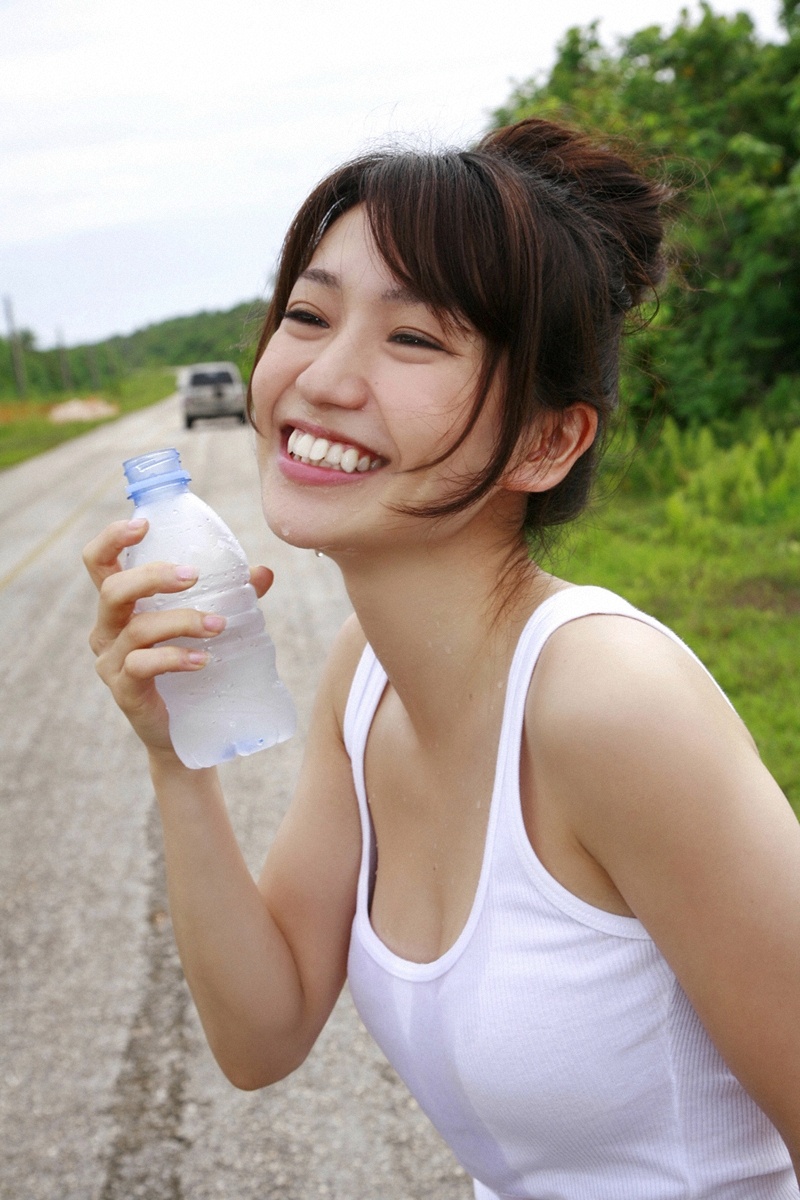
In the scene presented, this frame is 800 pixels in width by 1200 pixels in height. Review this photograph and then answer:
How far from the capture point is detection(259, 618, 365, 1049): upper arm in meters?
2.09

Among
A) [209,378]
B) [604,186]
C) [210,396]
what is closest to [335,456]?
[604,186]

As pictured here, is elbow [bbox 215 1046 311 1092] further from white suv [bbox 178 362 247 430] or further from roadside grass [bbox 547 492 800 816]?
white suv [bbox 178 362 247 430]

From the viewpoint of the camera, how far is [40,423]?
45.5m

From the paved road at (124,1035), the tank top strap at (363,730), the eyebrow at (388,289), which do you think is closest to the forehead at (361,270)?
the eyebrow at (388,289)

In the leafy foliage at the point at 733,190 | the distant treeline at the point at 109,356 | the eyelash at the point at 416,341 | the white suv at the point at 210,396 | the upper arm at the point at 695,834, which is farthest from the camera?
the distant treeline at the point at 109,356

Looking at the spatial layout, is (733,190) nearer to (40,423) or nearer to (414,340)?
(414,340)

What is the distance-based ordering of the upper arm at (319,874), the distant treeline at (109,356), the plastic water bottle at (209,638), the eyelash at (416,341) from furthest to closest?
the distant treeline at (109,356) < the upper arm at (319,874) < the plastic water bottle at (209,638) < the eyelash at (416,341)

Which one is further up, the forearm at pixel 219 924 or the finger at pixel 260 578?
the finger at pixel 260 578

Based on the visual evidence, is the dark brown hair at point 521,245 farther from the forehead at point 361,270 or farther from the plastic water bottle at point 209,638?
the plastic water bottle at point 209,638

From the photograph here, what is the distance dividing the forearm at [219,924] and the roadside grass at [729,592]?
2454 mm

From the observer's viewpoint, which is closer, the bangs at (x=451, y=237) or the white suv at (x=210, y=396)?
the bangs at (x=451, y=237)

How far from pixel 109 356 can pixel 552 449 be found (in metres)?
114

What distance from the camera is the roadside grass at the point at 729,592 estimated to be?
5.06 metres

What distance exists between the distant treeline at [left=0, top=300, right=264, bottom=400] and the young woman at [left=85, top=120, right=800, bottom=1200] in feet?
146
